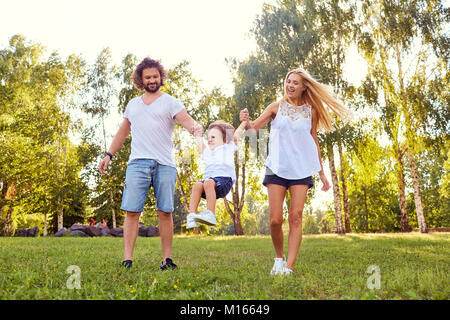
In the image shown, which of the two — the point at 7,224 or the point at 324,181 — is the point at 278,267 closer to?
the point at 324,181

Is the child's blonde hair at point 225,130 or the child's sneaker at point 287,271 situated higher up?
the child's blonde hair at point 225,130

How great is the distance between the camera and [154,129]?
16.1ft

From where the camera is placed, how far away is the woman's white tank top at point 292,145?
463 centimetres

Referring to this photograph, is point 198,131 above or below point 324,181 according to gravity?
above

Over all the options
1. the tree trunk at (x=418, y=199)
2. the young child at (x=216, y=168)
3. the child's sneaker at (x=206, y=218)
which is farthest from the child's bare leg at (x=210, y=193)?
the tree trunk at (x=418, y=199)

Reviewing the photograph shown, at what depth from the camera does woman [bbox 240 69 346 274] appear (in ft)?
15.1

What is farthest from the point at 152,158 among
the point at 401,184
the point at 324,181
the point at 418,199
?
the point at 401,184

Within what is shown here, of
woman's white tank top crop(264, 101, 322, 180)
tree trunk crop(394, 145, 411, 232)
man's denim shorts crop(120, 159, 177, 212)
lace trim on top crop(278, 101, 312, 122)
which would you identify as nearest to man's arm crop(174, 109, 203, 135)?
man's denim shorts crop(120, 159, 177, 212)

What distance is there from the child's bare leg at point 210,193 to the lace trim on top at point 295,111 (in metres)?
1.36

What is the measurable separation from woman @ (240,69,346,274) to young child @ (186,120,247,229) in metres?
0.50

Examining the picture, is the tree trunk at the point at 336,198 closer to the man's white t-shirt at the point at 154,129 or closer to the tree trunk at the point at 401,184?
the tree trunk at the point at 401,184

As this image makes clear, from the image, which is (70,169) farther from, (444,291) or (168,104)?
(444,291)

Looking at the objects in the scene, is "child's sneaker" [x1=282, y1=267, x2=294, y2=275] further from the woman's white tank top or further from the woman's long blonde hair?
the woman's long blonde hair

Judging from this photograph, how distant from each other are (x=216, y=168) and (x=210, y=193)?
1.58 feet
